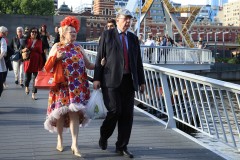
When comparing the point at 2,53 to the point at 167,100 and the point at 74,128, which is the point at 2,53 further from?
the point at 74,128

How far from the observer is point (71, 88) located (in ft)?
17.2

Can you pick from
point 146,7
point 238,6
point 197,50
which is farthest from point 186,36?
point 238,6

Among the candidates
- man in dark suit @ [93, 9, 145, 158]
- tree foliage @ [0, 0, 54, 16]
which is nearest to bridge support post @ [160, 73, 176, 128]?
man in dark suit @ [93, 9, 145, 158]

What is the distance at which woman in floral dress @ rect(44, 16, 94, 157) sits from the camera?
5.25 metres

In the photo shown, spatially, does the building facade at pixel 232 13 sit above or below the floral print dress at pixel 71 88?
above

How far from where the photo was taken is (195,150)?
19.7 ft

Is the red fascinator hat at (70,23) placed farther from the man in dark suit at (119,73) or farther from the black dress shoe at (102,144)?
the black dress shoe at (102,144)

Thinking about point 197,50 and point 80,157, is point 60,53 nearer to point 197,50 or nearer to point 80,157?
point 80,157

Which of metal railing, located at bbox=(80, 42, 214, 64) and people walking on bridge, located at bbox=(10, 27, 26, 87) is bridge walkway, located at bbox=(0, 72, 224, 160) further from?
metal railing, located at bbox=(80, 42, 214, 64)

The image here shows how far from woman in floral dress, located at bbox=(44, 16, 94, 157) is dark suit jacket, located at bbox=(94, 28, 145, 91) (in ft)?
0.73

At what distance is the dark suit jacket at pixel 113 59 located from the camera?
17.2ft

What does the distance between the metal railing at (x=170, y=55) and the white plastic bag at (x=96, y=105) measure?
45.7 feet

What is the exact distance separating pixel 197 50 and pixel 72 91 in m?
22.3

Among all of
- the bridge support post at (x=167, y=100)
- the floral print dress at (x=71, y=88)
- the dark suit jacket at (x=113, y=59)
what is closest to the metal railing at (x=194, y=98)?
the bridge support post at (x=167, y=100)
